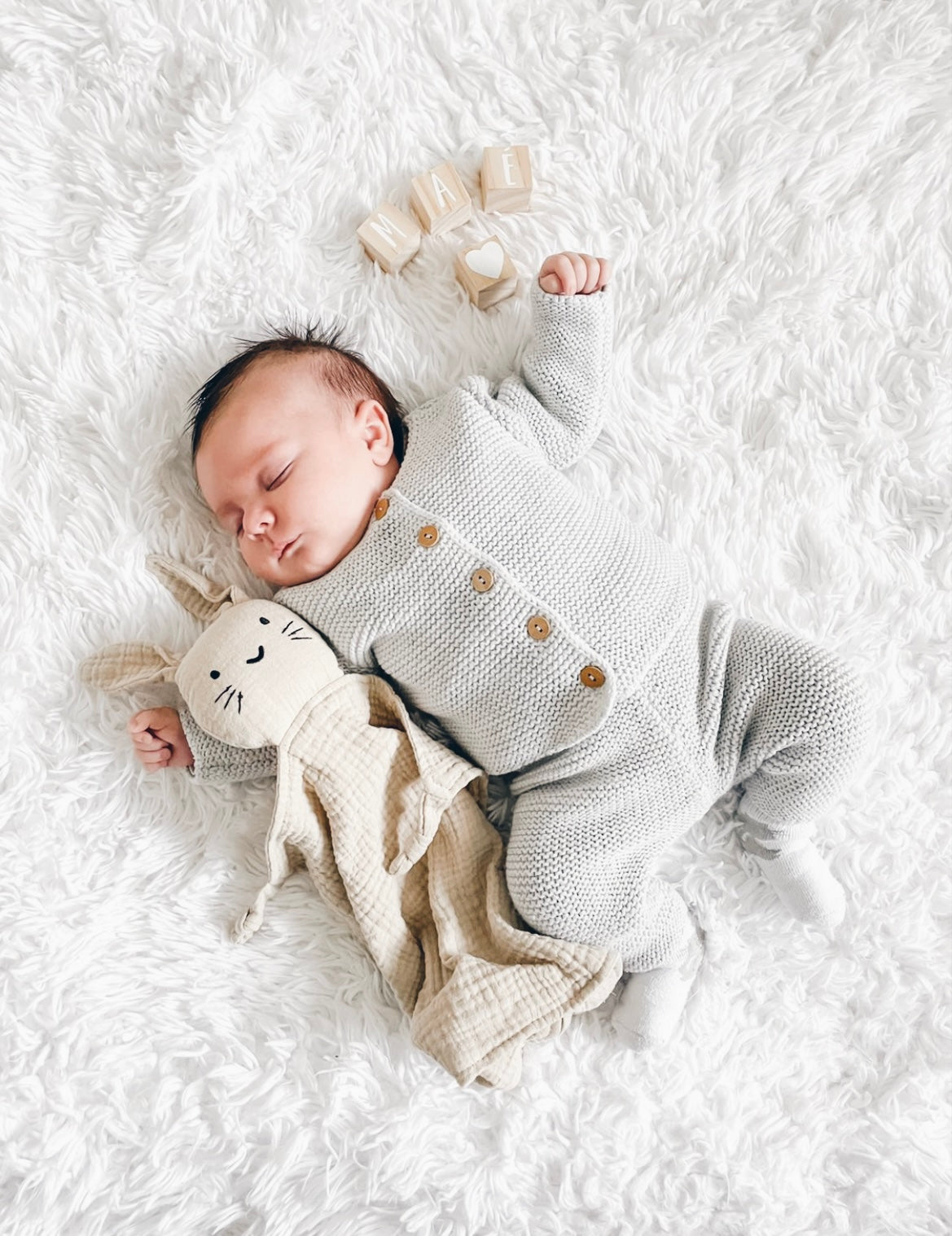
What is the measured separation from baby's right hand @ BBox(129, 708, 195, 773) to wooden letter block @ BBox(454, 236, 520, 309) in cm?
82

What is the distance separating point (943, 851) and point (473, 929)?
29.2 inches

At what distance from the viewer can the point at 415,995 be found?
143 centimetres

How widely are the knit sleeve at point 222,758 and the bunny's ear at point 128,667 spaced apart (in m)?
0.08

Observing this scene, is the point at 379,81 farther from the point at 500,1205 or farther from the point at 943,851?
the point at 500,1205

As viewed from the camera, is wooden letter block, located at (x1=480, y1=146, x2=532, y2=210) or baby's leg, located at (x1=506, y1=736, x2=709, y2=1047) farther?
wooden letter block, located at (x1=480, y1=146, x2=532, y2=210)

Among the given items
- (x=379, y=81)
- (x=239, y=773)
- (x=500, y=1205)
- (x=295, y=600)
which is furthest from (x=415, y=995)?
(x=379, y=81)

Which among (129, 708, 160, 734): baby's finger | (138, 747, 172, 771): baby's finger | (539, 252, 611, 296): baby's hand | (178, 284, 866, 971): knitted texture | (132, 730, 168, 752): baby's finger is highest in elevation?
(539, 252, 611, 296): baby's hand

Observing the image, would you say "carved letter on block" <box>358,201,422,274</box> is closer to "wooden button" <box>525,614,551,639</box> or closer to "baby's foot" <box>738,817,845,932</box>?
"wooden button" <box>525,614,551,639</box>

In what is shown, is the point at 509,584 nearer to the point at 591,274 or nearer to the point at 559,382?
the point at 559,382

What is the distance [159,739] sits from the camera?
1459 millimetres

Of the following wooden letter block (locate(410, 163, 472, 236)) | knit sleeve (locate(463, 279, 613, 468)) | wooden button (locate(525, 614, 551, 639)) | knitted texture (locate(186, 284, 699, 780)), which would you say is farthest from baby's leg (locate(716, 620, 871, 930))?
wooden letter block (locate(410, 163, 472, 236))

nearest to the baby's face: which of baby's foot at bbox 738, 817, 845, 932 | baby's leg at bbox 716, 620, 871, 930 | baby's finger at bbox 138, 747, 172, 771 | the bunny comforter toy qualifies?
the bunny comforter toy

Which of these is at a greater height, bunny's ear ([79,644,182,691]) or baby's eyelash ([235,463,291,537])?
baby's eyelash ([235,463,291,537])

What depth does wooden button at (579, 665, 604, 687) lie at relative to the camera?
1.35 meters
